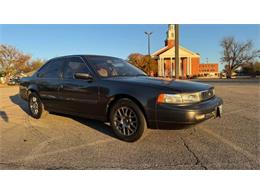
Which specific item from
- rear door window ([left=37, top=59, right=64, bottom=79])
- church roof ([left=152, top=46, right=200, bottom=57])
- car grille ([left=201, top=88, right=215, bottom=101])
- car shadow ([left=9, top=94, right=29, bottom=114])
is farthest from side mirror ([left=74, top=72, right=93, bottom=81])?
church roof ([left=152, top=46, right=200, bottom=57])

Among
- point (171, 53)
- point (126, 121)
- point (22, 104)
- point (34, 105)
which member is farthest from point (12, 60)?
point (126, 121)

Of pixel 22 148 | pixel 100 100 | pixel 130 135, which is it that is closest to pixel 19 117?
pixel 22 148

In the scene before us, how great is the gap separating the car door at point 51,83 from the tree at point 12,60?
4094 centimetres

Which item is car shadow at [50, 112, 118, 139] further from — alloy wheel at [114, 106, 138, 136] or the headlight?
the headlight

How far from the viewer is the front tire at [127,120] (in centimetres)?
380

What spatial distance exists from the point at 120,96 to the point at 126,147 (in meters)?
0.91

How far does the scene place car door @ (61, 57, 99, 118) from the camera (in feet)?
14.5

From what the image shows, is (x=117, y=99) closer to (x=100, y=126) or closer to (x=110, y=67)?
(x=110, y=67)

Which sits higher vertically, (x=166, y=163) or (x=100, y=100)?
(x=100, y=100)

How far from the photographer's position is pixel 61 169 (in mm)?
2969

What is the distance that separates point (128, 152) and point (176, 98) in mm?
1104

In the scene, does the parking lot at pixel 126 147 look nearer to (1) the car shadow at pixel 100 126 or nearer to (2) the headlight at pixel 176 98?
(1) the car shadow at pixel 100 126

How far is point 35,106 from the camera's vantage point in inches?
234

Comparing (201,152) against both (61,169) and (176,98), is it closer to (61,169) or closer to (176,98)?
(176,98)
